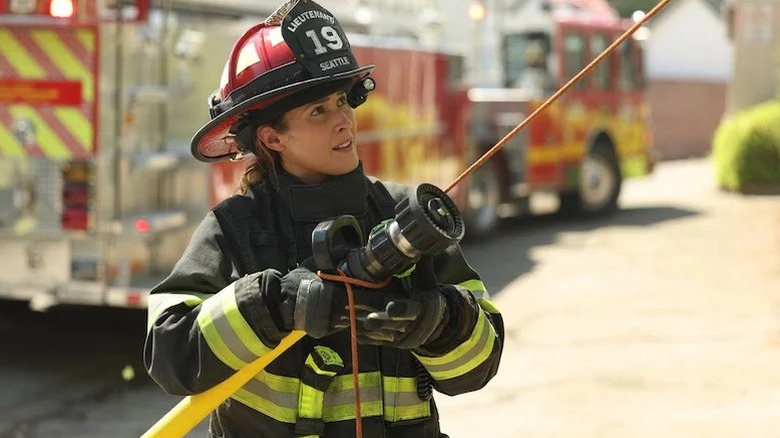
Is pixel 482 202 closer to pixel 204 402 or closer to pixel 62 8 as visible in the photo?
pixel 62 8

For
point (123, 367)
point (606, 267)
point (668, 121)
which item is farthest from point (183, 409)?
point (668, 121)

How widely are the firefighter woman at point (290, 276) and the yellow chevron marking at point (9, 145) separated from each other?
3935 millimetres

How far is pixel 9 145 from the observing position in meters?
6.25

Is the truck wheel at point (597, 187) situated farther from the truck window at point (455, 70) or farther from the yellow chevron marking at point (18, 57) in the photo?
the yellow chevron marking at point (18, 57)

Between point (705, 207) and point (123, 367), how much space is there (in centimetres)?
A: 948

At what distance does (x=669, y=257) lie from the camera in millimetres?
10781

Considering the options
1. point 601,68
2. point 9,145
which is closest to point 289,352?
point 9,145

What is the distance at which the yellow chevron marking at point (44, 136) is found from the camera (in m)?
6.17

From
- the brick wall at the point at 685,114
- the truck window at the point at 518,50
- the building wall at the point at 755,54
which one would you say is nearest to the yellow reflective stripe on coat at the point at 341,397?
the truck window at the point at 518,50

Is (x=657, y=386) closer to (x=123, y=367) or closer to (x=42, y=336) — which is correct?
(x=123, y=367)

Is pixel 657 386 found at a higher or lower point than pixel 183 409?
lower

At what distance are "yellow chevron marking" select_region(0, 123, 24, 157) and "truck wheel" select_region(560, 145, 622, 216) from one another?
859 centimetres

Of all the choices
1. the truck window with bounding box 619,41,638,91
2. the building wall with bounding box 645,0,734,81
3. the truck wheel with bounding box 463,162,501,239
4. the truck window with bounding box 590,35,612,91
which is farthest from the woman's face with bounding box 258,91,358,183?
the building wall with bounding box 645,0,734,81

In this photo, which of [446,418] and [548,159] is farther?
[548,159]
